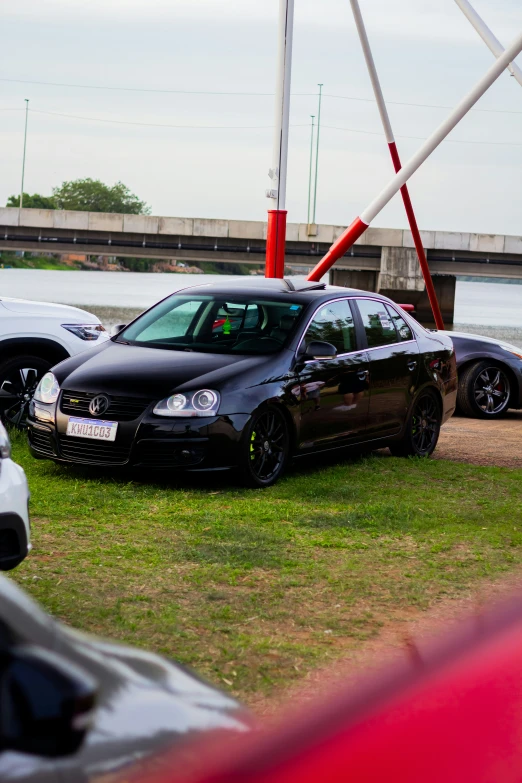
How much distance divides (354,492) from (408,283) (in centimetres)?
4664

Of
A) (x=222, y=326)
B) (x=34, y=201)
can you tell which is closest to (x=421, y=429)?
(x=222, y=326)

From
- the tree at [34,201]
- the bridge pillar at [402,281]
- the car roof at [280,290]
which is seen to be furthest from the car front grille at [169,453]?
the tree at [34,201]

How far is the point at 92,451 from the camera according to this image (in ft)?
27.2

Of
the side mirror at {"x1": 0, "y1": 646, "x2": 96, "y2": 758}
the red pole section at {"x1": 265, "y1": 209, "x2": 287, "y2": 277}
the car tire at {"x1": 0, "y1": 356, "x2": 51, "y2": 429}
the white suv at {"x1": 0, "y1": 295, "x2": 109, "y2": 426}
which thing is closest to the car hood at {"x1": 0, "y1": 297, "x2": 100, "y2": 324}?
the white suv at {"x1": 0, "y1": 295, "x2": 109, "y2": 426}

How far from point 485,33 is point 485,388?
5670 mm

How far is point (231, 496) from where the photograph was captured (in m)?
8.08

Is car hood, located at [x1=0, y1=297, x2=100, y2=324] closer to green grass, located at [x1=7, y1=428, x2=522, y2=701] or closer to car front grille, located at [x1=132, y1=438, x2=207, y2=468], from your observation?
green grass, located at [x1=7, y1=428, x2=522, y2=701]

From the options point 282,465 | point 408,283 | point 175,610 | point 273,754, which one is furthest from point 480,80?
point 408,283

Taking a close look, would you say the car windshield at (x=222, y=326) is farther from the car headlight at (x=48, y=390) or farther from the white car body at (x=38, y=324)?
the white car body at (x=38, y=324)

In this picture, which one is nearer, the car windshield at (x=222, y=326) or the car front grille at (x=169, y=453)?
the car front grille at (x=169, y=453)

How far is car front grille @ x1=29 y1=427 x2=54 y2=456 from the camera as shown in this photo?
8.50m

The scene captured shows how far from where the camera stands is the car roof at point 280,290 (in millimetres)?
9320

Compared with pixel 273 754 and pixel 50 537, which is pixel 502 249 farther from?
pixel 273 754

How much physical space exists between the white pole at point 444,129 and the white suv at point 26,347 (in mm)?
6692
